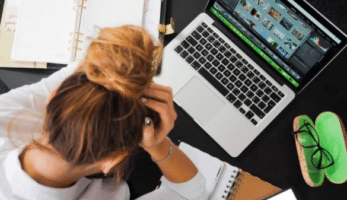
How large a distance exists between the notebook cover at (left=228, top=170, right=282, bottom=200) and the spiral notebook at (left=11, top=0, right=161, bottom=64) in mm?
500

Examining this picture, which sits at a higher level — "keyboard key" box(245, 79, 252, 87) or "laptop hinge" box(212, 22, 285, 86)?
"laptop hinge" box(212, 22, 285, 86)

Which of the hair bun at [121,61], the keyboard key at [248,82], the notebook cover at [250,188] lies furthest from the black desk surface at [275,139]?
the hair bun at [121,61]

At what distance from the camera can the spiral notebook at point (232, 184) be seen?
82 cm

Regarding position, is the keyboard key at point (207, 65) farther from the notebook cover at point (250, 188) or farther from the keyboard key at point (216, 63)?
the notebook cover at point (250, 188)

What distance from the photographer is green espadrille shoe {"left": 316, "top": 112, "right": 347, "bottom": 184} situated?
79cm

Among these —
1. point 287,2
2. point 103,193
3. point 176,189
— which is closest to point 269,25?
point 287,2

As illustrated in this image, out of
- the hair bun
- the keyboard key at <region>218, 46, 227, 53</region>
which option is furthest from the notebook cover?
the hair bun

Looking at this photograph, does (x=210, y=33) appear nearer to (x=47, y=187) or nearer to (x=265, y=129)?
(x=265, y=129)

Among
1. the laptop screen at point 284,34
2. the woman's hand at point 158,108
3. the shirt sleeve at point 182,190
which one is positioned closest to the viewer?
the woman's hand at point 158,108

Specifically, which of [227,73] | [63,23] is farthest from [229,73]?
[63,23]

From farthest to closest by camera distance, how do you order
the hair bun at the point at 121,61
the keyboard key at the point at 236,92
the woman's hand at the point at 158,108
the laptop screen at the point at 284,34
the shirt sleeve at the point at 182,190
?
the keyboard key at the point at 236,92, the shirt sleeve at the point at 182,190, the laptop screen at the point at 284,34, the woman's hand at the point at 158,108, the hair bun at the point at 121,61

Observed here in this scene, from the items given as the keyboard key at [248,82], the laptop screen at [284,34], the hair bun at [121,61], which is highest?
the laptop screen at [284,34]

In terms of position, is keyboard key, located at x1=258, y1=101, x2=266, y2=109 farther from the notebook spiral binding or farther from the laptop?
the notebook spiral binding

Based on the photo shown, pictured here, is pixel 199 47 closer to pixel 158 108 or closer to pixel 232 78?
pixel 232 78
